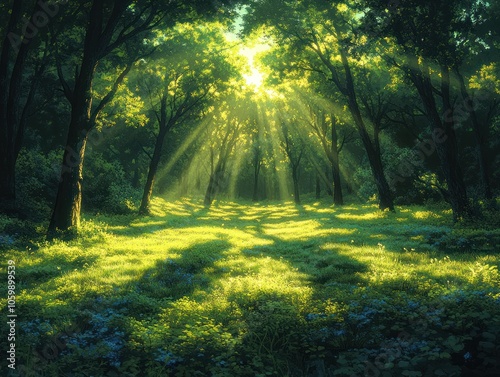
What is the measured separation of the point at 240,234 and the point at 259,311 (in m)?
12.8

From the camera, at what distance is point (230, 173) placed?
320 feet

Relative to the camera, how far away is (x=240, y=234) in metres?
20.4

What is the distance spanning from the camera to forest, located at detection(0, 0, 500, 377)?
5.84 metres

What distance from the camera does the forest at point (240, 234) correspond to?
5836 mm

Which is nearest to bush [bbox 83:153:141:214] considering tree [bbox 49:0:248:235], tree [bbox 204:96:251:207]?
tree [bbox 49:0:248:235]

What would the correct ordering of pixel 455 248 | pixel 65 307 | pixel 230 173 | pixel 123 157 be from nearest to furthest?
pixel 65 307 → pixel 455 248 → pixel 123 157 → pixel 230 173

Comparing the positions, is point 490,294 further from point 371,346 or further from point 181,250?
point 181,250

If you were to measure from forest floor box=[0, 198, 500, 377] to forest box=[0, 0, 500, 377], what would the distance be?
1.8 inches

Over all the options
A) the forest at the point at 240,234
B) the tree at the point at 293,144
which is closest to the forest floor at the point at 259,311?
the forest at the point at 240,234

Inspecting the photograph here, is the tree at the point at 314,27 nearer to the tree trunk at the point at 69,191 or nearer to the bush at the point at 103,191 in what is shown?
the tree trunk at the point at 69,191

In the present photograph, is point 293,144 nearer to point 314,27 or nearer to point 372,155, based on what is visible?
point 314,27

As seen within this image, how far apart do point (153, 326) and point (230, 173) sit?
91031mm

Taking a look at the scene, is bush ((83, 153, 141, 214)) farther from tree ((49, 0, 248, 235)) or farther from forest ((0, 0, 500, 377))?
tree ((49, 0, 248, 235))

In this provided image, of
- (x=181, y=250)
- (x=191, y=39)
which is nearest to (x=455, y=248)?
(x=181, y=250)
